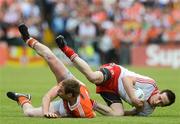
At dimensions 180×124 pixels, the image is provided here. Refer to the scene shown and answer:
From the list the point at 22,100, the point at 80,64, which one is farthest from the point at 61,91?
the point at 22,100

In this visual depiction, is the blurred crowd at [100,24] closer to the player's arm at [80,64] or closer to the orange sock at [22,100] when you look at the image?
the orange sock at [22,100]

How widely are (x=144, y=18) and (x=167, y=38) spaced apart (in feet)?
5.36

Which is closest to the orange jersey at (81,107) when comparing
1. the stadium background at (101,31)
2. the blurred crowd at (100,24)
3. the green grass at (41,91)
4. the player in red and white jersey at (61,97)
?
the player in red and white jersey at (61,97)

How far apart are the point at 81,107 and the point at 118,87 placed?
1.24m

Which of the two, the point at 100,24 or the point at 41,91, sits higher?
the point at 100,24

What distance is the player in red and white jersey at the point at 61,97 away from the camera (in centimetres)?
1295

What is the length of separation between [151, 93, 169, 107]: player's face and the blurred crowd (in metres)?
19.6

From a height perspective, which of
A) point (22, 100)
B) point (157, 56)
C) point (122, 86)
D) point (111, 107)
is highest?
point (157, 56)

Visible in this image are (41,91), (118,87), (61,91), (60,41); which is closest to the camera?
(61,91)

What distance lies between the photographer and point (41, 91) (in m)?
20.3

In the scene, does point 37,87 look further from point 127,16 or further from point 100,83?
point 127,16

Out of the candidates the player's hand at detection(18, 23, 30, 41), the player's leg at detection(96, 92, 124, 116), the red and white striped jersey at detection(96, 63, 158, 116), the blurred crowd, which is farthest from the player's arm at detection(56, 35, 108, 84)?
the blurred crowd

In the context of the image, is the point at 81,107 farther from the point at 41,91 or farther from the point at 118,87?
the point at 41,91

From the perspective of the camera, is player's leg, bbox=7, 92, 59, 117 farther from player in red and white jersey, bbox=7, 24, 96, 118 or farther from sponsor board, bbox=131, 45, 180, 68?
sponsor board, bbox=131, 45, 180, 68
